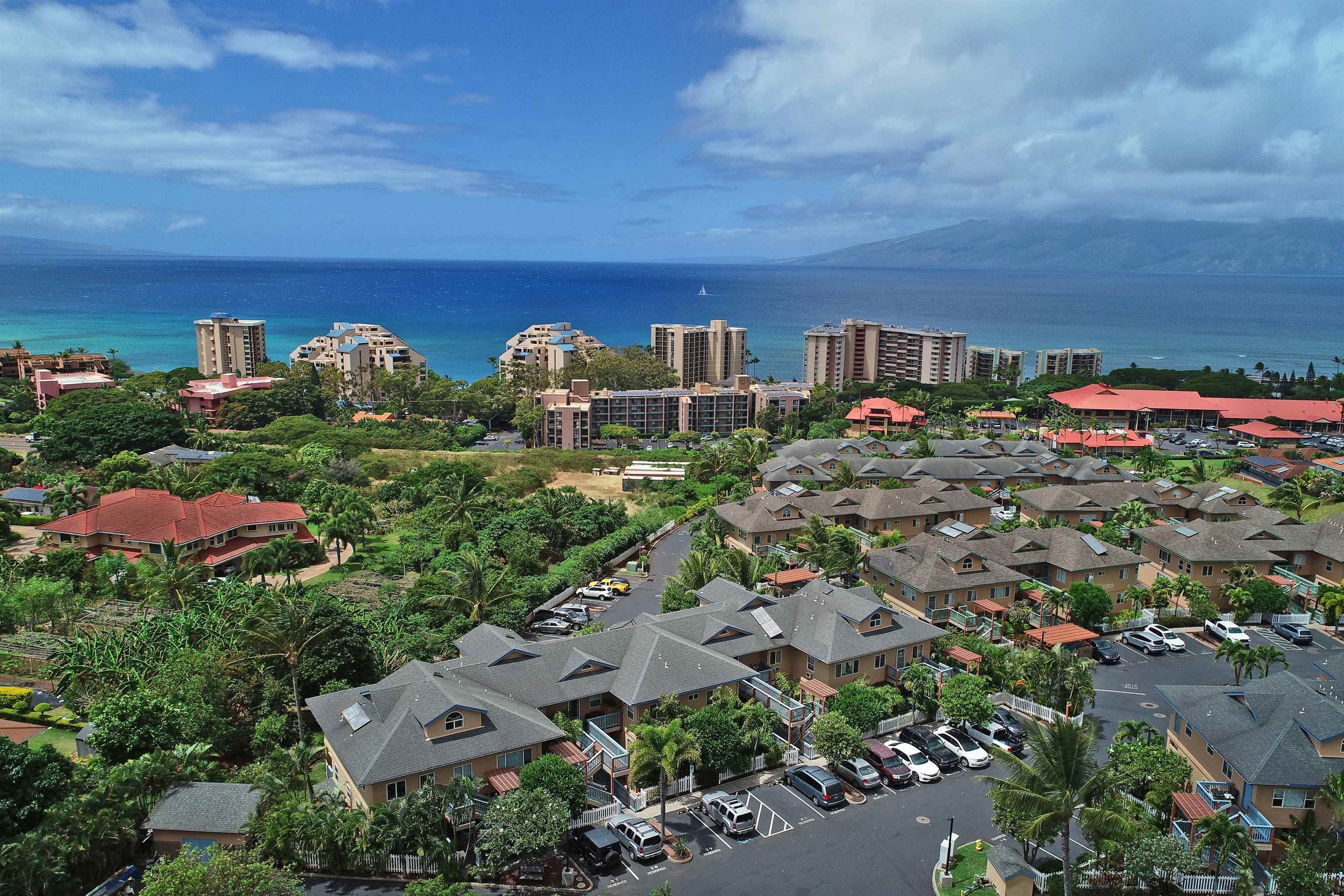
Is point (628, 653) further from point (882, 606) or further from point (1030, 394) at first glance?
point (1030, 394)

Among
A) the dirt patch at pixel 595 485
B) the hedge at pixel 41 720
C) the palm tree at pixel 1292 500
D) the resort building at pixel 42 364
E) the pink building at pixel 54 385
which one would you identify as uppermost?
the resort building at pixel 42 364

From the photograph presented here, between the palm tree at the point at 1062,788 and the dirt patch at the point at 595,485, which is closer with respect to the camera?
the palm tree at the point at 1062,788

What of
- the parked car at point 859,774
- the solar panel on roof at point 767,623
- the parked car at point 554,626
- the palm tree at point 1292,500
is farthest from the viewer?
the palm tree at point 1292,500

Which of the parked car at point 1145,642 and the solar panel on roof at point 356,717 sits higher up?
the solar panel on roof at point 356,717

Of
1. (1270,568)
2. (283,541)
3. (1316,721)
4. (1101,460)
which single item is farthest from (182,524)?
(1101,460)

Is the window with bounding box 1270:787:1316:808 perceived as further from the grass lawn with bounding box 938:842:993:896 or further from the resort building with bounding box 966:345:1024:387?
the resort building with bounding box 966:345:1024:387

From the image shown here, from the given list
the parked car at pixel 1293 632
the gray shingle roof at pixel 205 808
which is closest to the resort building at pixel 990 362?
the parked car at pixel 1293 632

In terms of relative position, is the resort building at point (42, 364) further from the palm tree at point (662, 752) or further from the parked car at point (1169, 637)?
the parked car at point (1169, 637)
